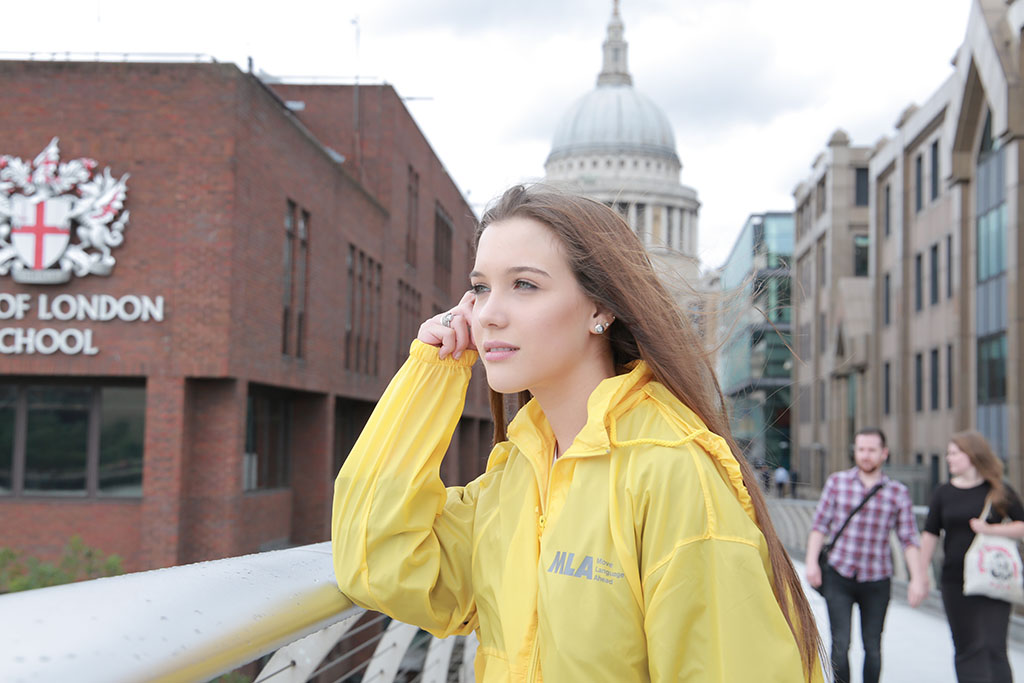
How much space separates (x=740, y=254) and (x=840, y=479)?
14.0 feet

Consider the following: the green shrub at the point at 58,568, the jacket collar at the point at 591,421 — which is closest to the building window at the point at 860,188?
the green shrub at the point at 58,568

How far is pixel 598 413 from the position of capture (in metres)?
2.08

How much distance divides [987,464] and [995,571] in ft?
2.44

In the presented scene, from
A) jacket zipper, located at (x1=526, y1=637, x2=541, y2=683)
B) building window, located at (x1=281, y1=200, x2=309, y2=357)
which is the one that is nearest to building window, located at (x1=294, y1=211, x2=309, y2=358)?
building window, located at (x1=281, y1=200, x2=309, y2=357)

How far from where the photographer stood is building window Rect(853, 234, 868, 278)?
5078 centimetres

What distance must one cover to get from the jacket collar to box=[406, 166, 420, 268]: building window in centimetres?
3326

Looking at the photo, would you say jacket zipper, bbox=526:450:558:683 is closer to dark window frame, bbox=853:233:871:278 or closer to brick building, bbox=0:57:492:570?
brick building, bbox=0:57:492:570

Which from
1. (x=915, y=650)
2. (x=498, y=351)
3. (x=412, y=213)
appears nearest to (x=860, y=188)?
(x=412, y=213)

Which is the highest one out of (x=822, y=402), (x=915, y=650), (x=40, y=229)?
(x=40, y=229)

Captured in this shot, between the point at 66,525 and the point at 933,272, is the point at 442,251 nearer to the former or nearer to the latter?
the point at 933,272

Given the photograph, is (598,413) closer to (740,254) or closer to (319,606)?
(319,606)

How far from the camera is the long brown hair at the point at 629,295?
7.50ft

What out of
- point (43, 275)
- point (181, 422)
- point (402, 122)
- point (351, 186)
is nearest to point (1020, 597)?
point (181, 422)

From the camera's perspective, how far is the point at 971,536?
6625mm
